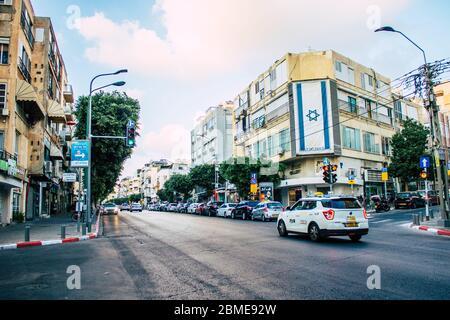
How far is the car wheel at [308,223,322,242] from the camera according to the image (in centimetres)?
1212

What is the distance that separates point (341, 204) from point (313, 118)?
2421cm

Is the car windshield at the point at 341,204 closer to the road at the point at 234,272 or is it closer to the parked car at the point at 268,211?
the road at the point at 234,272

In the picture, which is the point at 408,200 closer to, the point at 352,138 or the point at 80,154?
the point at 352,138

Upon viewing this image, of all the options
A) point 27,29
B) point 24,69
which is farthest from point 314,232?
point 27,29

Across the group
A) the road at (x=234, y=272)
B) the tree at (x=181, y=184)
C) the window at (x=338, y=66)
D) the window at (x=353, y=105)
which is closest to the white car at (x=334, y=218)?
the road at (x=234, y=272)

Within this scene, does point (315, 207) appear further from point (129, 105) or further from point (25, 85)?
point (129, 105)

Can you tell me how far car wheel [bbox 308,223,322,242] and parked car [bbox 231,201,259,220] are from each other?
52.9 feet

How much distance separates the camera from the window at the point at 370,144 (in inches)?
1523

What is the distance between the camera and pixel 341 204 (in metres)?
12.0

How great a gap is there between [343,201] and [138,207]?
50.0 m

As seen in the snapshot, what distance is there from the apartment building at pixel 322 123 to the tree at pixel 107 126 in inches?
640

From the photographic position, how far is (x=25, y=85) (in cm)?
2316

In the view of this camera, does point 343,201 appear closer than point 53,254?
No
